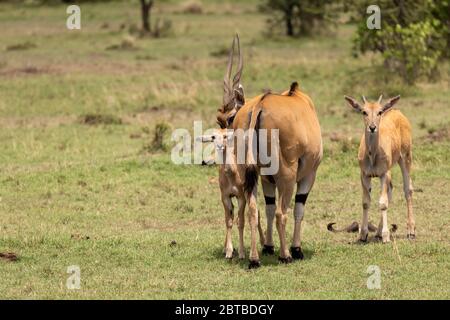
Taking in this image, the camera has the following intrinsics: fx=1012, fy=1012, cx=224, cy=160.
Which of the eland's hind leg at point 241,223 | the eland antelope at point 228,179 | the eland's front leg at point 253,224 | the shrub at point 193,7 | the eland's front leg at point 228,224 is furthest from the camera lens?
the shrub at point 193,7

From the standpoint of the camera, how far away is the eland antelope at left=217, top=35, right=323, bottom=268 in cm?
952

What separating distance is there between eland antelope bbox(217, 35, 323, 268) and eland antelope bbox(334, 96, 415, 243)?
2.47ft

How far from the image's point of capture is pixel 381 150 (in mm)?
10898

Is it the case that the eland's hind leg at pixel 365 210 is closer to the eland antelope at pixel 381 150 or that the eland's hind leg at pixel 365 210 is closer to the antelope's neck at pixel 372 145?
the eland antelope at pixel 381 150

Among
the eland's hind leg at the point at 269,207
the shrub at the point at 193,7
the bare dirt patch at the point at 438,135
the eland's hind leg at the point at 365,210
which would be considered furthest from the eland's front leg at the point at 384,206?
the shrub at the point at 193,7

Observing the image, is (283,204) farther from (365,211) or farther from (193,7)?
(193,7)

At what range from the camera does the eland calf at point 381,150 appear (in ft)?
34.8

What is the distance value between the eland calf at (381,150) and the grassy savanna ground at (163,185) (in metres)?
0.30

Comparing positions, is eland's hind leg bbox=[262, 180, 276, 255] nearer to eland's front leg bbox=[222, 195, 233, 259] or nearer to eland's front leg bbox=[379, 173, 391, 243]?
eland's front leg bbox=[222, 195, 233, 259]

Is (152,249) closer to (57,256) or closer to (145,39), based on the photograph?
(57,256)

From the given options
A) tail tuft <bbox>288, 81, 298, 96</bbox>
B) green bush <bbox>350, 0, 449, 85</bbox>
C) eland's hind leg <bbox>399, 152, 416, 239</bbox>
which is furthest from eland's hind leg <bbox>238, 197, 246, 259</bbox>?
green bush <bbox>350, 0, 449, 85</bbox>

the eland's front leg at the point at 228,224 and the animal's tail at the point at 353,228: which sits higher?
the eland's front leg at the point at 228,224

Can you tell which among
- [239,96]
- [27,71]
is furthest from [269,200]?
[27,71]
